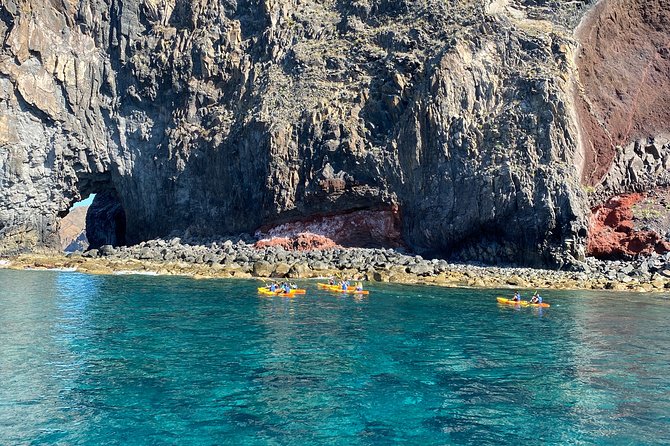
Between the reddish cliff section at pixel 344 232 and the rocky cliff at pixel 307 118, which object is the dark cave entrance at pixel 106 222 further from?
the reddish cliff section at pixel 344 232

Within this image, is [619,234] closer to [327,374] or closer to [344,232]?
Result: [344,232]

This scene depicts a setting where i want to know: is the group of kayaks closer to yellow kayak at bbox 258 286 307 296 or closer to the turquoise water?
yellow kayak at bbox 258 286 307 296

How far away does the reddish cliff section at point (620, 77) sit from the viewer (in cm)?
5528

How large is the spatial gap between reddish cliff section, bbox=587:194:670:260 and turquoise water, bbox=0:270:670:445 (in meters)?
21.7

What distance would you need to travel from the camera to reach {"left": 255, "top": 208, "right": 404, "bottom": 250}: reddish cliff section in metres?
59.6

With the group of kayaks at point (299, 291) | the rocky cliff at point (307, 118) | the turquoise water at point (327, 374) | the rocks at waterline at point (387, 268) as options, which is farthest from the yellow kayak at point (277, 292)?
the rocky cliff at point (307, 118)

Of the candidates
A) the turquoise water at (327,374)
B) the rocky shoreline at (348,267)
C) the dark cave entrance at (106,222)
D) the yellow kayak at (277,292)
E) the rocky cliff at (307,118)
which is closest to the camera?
the turquoise water at (327,374)

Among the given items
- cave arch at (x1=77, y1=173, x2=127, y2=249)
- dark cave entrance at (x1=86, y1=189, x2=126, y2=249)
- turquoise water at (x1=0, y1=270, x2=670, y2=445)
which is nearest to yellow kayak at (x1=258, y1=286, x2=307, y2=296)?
turquoise water at (x1=0, y1=270, x2=670, y2=445)

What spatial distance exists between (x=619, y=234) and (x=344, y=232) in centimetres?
2610

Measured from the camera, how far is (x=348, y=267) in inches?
2035

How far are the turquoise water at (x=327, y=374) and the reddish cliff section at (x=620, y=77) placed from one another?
1136 inches

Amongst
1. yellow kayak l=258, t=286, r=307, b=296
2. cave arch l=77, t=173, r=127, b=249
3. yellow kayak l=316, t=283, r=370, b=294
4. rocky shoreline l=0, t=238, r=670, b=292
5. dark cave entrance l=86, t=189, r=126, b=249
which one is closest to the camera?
yellow kayak l=258, t=286, r=307, b=296

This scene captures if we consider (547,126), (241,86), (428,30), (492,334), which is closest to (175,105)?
(241,86)

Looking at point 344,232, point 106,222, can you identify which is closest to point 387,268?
point 344,232
